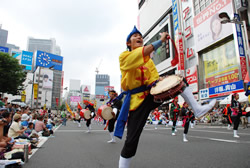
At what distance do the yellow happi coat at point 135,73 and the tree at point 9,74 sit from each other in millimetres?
24145

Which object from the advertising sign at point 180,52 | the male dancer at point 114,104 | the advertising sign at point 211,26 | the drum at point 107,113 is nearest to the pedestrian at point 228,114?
the male dancer at point 114,104

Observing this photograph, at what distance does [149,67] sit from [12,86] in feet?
81.5

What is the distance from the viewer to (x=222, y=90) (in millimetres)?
21109

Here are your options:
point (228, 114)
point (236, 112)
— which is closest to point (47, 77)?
point (228, 114)

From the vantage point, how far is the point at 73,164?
11.5ft

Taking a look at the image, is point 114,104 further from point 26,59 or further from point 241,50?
point 26,59

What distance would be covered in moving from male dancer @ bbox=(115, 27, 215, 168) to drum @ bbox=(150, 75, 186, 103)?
0.45 feet

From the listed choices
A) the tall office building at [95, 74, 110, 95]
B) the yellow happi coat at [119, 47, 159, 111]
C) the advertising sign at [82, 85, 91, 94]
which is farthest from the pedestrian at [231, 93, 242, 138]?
the tall office building at [95, 74, 110, 95]

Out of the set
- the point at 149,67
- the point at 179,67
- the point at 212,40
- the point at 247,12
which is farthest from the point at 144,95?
the point at 179,67

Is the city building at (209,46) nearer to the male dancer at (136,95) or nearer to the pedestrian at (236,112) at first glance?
the pedestrian at (236,112)

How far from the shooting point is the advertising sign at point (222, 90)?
61.7 ft

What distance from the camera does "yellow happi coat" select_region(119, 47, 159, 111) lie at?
7.35 ft

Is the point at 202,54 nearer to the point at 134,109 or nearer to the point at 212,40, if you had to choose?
the point at 212,40

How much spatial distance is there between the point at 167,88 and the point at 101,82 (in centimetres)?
16165
